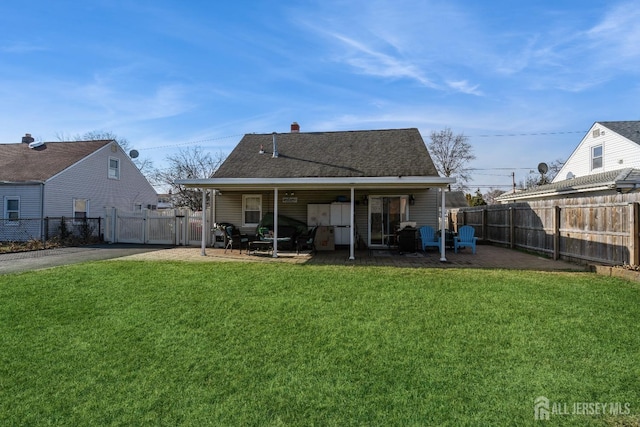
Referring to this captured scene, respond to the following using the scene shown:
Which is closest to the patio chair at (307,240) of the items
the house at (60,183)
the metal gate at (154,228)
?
the metal gate at (154,228)

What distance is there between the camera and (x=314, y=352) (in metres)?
4.26

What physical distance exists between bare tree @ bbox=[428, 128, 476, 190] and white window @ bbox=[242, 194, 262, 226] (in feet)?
91.9

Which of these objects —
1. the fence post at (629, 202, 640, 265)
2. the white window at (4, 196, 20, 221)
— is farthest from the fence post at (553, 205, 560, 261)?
the white window at (4, 196, 20, 221)

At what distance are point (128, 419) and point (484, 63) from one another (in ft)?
49.0

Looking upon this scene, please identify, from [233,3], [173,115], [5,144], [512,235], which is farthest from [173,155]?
[512,235]

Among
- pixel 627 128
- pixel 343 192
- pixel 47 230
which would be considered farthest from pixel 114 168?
pixel 627 128

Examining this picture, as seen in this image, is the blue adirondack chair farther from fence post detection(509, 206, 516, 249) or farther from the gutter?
fence post detection(509, 206, 516, 249)

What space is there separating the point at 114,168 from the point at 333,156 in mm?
14957

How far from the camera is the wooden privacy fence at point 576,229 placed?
861 centimetres

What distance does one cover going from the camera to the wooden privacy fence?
861cm

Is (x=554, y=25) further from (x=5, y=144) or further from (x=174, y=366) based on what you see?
(x=5, y=144)

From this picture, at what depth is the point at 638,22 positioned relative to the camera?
9.55m

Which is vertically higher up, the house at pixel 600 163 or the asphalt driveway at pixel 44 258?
the house at pixel 600 163

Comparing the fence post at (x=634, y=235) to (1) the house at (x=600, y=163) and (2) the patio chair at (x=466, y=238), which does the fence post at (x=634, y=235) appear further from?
(1) the house at (x=600, y=163)
